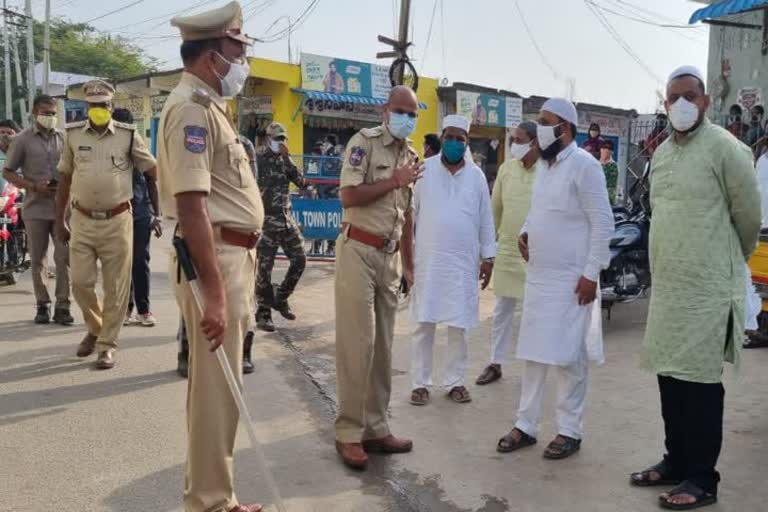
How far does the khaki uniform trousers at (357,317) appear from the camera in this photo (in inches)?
153

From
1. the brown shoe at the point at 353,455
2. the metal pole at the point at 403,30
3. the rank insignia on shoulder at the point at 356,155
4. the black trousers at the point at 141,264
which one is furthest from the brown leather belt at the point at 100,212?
the metal pole at the point at 403,30

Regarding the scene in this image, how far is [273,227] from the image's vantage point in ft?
22.9

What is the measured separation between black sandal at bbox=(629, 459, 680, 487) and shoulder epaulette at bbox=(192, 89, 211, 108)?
2.71 metres

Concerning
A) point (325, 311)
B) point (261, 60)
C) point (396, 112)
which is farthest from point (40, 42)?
point (396, 112)

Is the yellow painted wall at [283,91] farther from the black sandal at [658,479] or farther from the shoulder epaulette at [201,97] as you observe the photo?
the shoulder epaulette at [201,97]

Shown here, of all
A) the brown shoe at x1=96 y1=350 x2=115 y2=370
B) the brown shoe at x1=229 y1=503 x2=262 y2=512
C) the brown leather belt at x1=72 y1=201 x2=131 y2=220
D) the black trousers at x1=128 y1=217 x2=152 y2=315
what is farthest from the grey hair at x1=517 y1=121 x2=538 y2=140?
the brown shoe at x1=229 y1=503 x2=262 y2=512

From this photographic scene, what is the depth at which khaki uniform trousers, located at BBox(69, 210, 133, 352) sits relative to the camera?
549 centimetres

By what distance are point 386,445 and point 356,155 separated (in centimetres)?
159

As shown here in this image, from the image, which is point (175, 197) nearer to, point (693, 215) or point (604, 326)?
point (693, 215)

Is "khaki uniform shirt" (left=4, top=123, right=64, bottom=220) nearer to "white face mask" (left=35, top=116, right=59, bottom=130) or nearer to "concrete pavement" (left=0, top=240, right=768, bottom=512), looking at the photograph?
"white face mask" (left=35, top=116, right=59, bottom=130)

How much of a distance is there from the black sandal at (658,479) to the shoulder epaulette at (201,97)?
2709 mm

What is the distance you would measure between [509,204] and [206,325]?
366cm

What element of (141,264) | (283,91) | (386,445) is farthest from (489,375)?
(283,91)

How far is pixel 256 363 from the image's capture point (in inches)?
228
